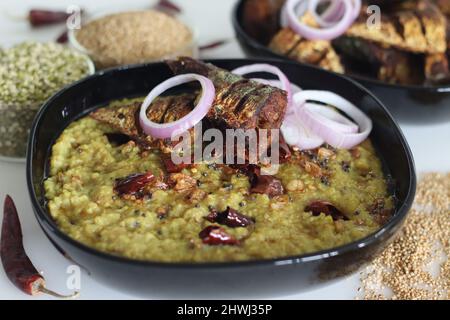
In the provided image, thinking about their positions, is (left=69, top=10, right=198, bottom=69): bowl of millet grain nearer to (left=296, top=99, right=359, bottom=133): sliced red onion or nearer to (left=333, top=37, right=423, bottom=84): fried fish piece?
(left=333, top=37, right=423, bottom=84): fried fish piece

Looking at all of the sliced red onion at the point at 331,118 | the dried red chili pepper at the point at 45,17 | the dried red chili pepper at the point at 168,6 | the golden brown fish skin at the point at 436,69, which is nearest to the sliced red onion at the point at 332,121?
the sliced red onion at the point at 331,118

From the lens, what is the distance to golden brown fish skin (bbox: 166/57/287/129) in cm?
282

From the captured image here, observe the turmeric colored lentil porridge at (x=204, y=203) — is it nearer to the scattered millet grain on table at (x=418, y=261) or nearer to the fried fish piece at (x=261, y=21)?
the scattered millet grain on table at (x=418, y=261)

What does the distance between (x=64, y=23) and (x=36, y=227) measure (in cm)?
210

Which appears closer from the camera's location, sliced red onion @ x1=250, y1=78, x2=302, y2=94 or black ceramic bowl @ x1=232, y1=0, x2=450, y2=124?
sliced red onion @ x1=250, y1=78, x2=302, y2=94

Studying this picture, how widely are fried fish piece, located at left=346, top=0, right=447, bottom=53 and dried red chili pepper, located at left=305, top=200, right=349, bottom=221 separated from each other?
56.9 inches

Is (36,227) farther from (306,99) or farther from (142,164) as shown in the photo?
(306,99)

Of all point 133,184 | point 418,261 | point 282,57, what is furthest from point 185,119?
point 418,261

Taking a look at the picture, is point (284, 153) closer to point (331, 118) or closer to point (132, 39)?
point (331, 118)

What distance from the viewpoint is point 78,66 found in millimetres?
3637

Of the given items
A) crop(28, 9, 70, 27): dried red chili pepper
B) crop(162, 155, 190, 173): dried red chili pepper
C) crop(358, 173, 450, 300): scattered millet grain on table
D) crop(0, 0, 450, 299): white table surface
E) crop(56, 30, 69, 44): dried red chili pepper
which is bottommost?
crop(358, 173, 450, 300): scattered millet grain on table

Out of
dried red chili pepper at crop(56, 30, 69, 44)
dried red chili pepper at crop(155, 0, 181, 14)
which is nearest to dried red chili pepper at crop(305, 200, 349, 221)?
dried red chili pepper at crop(155, 0, 181, 14)

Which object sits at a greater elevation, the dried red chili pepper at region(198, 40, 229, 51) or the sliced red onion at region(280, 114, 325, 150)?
the sliced red onion at region(280, 114, 325, 150)
